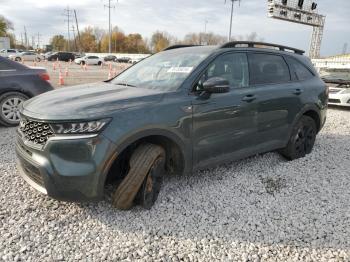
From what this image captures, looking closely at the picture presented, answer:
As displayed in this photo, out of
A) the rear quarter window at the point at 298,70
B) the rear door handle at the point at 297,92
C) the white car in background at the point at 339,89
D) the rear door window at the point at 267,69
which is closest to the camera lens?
the rear door window at the point at 267,69

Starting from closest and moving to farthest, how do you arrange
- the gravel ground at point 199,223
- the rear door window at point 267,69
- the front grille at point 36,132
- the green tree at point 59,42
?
the gravel ground at point 199,223
the front grille at point 36,132
the rear door window at point 267,69
the green tree at point 59,42

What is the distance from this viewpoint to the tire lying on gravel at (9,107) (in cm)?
578

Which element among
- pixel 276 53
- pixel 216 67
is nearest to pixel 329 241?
pixel 216 67

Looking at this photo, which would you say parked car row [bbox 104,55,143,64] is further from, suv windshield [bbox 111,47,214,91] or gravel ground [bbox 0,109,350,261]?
gravel ground [bbox 0,109,350,261]

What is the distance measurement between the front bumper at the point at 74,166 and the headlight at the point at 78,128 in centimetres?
6

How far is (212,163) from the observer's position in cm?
351

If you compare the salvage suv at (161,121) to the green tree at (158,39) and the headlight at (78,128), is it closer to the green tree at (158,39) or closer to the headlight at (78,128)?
the headlight at (78,128)

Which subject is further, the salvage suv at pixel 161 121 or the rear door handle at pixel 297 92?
the rear door handle at pixel 297 92

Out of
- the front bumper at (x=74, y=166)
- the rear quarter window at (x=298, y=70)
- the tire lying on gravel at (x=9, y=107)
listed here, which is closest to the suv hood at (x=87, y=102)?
the front bumper at (x=74, y=166)

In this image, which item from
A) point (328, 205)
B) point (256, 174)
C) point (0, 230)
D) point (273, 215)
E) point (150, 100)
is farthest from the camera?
point (256, 174)

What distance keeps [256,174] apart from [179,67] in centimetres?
179

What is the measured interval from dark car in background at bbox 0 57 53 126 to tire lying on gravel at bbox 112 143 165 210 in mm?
3993

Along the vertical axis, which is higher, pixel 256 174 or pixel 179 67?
pixel 179 67

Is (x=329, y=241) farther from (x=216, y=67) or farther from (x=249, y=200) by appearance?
(x=216, y=67)
